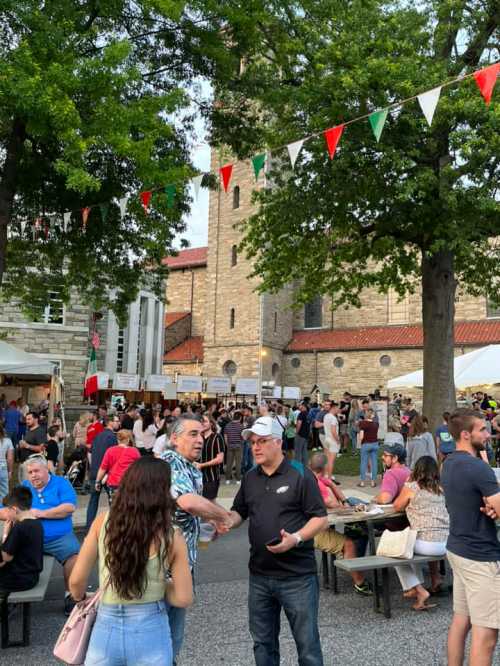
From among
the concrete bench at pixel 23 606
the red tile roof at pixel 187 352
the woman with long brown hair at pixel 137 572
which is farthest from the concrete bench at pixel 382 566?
the red tile roof at pixel 187 352

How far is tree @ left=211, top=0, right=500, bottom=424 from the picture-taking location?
13414 mm

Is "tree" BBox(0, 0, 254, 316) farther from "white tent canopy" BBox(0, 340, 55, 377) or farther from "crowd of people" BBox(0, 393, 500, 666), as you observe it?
"crowd of people" BBox(0, 393, 500, 666)

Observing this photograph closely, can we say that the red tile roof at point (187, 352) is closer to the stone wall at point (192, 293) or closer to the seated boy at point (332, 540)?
the stone wall at point (192, 293)

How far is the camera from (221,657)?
473 cm

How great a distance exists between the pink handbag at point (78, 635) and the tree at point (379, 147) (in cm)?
1191

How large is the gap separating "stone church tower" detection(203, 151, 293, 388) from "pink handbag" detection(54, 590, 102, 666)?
36.9 metres

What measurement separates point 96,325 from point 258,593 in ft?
103

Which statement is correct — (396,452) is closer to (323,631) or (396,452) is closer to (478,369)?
(323,631)

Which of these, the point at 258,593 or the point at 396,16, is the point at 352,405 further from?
the point at 258,593

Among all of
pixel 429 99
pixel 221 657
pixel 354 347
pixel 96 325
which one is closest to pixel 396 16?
pixel 429 99

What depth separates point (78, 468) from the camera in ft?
42.2

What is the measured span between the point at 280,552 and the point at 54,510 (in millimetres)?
2858

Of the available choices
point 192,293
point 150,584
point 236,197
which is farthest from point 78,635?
point 192,293

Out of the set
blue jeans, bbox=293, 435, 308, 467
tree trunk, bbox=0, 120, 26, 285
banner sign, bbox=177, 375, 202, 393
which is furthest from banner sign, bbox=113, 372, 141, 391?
tree trunk, bbox=0, 120, 26, 285
